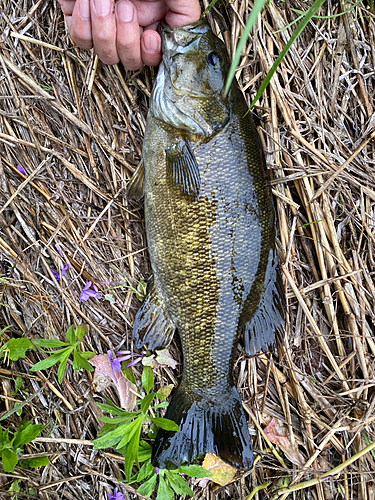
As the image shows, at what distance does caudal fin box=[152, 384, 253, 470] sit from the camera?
7.64ft

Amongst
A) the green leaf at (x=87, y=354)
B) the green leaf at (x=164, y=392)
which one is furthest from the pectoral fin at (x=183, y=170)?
the green leaf at (x=164, y=392)

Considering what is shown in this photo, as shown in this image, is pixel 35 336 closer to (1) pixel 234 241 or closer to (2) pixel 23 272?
(2) pixel 23 272

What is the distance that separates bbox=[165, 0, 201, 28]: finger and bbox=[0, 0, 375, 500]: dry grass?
35 centimetres

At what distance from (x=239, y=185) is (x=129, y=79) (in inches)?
41.2

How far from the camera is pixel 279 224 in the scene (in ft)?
8.67

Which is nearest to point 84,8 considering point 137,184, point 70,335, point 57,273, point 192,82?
point 192,82

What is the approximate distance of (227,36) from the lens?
2562mm

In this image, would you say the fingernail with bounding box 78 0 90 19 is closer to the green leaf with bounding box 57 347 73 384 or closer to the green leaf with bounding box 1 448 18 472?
the green leaf with bounding box 57 347 73 384

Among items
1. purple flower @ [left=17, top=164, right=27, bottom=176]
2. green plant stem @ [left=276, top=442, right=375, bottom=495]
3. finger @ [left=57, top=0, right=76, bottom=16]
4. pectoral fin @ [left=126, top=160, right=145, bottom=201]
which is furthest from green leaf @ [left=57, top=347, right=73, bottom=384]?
finger @ [left=57, top=0, right=76, bottom=16]

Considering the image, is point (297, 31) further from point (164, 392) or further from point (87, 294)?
point (164, 392)

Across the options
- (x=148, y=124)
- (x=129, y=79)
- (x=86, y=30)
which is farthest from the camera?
(x=129, y=79)

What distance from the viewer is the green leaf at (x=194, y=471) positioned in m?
2.31

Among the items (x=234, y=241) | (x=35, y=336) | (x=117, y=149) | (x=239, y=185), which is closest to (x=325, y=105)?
(x=239, y=185)

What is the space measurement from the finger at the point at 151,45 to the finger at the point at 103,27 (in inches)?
6.8
